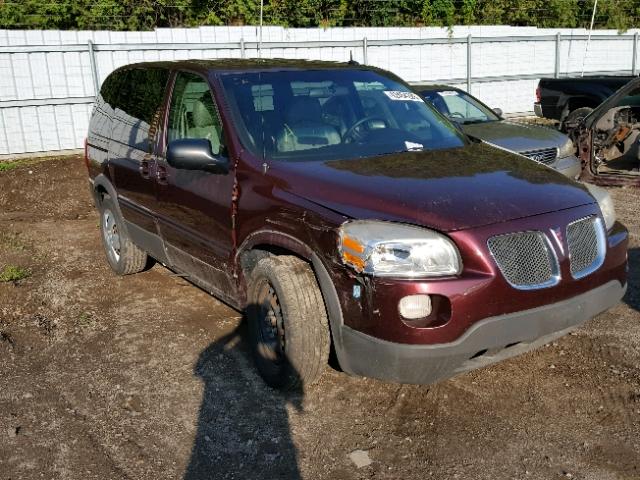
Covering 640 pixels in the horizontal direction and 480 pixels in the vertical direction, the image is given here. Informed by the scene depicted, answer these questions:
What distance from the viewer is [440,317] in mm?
3061

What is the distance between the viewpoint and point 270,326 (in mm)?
3834

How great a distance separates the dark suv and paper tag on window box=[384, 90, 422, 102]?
13mm

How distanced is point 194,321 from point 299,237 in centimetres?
184

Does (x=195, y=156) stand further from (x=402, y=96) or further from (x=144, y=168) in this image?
(x=402, y=96)

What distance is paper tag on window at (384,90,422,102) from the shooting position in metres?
4.64

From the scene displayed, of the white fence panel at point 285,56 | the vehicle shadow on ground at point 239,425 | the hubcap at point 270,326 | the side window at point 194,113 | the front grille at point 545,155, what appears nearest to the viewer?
the vehicle shadow on ground at point 239,425

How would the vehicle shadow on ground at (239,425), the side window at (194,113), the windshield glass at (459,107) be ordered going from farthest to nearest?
the windshield glass at (459,107) < the side window at (194,113) < the vehicle shadow on ground at (239,425)

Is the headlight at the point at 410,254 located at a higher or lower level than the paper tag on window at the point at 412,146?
lower

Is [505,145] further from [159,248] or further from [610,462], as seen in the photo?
[610,462]

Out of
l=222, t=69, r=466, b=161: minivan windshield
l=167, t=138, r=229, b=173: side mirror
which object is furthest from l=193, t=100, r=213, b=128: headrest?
l=167, t=138, r=229, b=173: side mirror

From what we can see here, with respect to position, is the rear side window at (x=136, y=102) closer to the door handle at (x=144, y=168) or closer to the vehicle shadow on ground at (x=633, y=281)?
the door handle at (x=144, y=168)

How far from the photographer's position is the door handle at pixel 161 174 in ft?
15.2

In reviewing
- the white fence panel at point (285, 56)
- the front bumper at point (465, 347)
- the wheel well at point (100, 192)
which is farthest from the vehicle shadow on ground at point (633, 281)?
the white fence panel at point (285, 56)

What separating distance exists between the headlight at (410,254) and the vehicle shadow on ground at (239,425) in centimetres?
101
